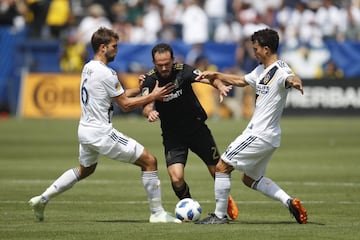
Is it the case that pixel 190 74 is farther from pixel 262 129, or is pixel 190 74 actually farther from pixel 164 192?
pixel 164 192

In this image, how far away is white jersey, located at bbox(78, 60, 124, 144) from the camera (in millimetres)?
12922

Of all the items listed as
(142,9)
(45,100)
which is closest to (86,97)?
(45,100)

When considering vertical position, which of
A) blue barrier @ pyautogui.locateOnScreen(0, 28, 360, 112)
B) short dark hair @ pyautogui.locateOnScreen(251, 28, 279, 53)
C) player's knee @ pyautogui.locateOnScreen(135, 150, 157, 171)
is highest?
short dark hair @ pyautogui.locateOnScreen(251, 28, 279, 53)

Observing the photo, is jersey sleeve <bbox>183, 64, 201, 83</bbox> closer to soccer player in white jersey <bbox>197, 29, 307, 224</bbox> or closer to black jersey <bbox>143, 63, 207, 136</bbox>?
black jersey <bbox>143, 63, 207, 136</bbox>

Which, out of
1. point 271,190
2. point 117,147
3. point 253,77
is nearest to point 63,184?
point 117,147

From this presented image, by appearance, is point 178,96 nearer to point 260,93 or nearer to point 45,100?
point 260,93

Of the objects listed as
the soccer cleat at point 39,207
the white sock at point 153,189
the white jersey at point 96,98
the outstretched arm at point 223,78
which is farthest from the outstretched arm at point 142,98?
the soccer cleat at point 39,207

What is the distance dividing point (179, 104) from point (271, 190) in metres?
1.95

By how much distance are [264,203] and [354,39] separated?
76.9 ft

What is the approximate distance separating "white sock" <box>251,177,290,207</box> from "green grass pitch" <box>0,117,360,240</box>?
32 centimetres

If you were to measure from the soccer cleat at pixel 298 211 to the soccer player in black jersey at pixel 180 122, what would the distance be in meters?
1.87

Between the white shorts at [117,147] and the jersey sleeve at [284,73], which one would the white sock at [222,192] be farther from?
the jersey sleeve at [284,73]

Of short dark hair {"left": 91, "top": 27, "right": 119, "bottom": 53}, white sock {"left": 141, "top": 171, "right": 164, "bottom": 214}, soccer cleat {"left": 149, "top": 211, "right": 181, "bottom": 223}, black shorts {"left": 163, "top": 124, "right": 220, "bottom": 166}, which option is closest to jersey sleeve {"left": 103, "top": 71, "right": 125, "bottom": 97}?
short dark hair {"left": 91, "top": 27, "right": 119, "bottom": 53}

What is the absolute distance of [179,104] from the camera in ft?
46.0
